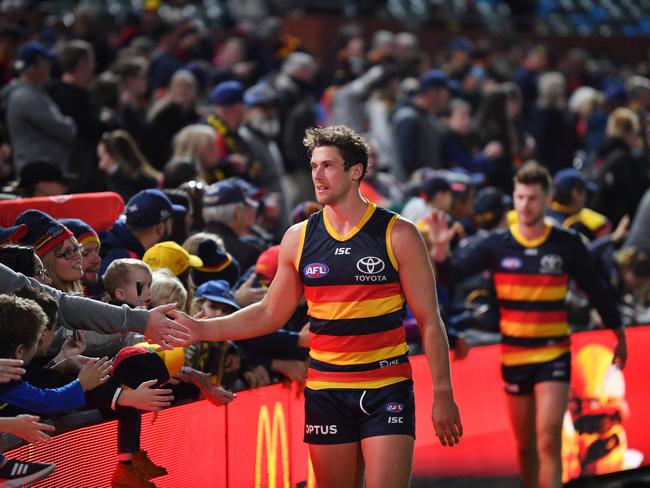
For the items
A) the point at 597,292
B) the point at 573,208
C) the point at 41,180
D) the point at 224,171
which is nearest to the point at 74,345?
the point at 41,180

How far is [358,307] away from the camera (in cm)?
588

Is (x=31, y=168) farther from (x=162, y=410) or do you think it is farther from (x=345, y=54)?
(x=345, y=54)

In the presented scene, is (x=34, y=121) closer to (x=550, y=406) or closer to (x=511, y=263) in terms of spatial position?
(x=511, y=263)

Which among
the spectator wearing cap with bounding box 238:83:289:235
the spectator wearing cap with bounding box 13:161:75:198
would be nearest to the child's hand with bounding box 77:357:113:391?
the spectator wearing cap with bounding box 13:161:75:198

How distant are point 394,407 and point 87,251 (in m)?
1.97

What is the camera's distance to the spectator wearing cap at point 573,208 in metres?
10.5

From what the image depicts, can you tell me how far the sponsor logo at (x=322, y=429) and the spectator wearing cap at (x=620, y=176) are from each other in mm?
8184

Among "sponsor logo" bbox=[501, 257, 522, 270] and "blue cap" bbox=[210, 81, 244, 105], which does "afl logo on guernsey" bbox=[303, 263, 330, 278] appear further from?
"blue cap" bbox=[210, 81, 244, 105]

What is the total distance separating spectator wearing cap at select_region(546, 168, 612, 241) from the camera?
1051 centimetres

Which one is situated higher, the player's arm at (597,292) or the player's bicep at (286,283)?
the player's bicep at (286,283)

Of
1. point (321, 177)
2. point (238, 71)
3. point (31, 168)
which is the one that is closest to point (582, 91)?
point (238, 71)

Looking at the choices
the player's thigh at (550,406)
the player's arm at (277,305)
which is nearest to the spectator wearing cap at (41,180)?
the player's arm at (277,305)

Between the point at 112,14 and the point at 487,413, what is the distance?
10.7 metres

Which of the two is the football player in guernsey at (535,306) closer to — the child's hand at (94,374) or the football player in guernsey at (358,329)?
the football player in guernsey at (358,329)
